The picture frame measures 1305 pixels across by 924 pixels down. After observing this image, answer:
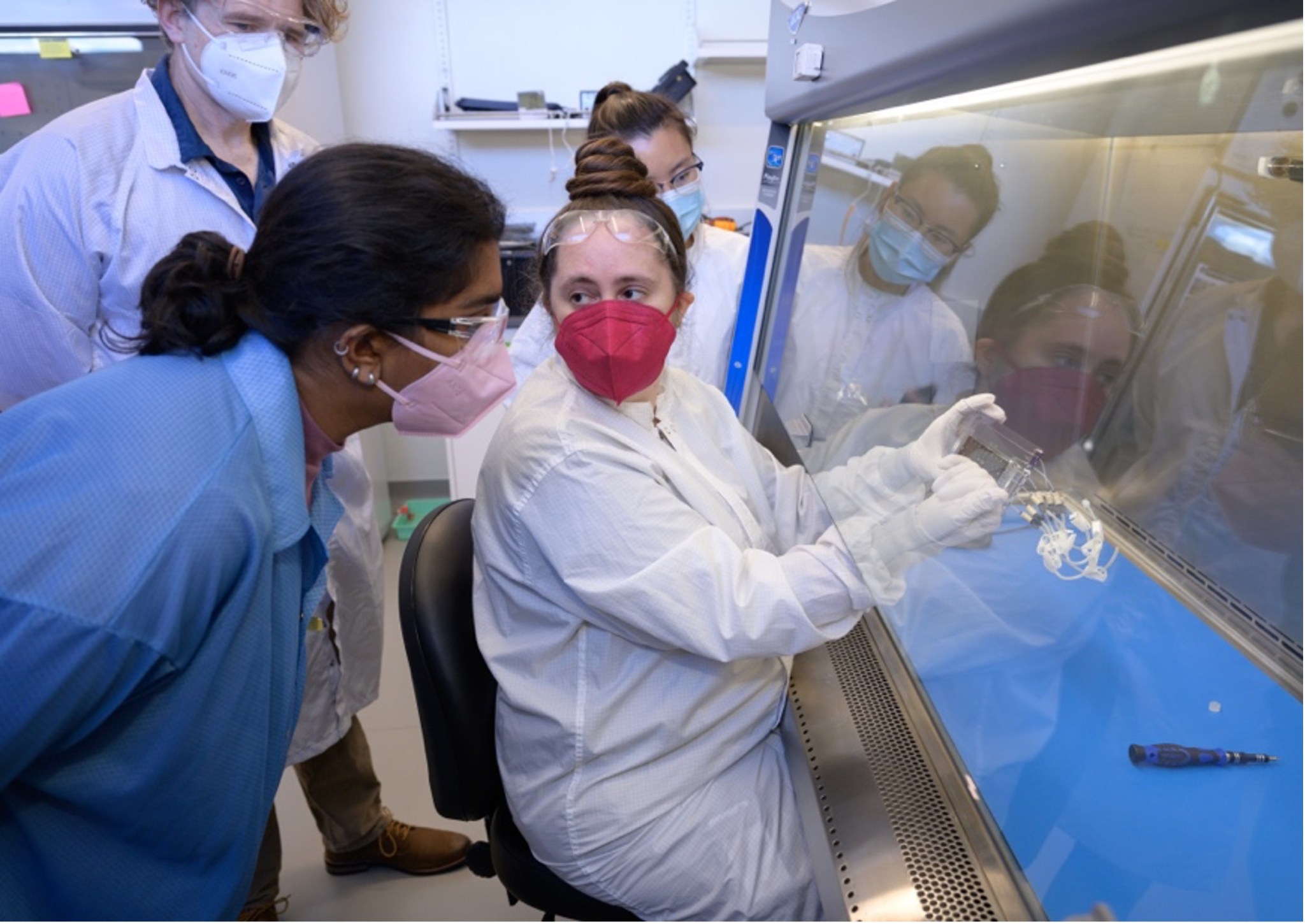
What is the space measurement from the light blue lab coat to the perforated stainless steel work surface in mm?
628

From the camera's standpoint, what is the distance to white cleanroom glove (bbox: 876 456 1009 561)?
0.82 metres

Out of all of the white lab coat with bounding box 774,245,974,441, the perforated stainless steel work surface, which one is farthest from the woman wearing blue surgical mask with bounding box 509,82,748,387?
the perforated stainless steel work surface

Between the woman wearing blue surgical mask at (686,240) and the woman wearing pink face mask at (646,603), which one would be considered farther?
the woman wearing blue surgical mask at (686,240)

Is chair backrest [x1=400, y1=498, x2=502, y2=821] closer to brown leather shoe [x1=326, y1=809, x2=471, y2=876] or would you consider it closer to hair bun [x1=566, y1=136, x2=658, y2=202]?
hair bun [x1=566, y1=136, x2=658, y2=202]

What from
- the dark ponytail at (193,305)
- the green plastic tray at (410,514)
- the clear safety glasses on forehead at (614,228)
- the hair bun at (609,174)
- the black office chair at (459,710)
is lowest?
the green plastic tray at (410,514)

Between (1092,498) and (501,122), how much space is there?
2828mm

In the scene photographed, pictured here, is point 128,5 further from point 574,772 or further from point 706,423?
point 574,772

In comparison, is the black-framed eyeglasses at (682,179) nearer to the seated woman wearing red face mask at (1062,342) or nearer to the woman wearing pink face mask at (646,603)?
the woman wearing pink face mask at (646,603)

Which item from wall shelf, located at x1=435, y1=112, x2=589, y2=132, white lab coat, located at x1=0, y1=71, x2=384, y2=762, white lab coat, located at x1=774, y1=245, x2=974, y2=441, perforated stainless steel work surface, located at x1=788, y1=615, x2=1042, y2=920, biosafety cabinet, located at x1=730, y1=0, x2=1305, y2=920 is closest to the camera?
biosafety cabinet, located at x1=730, y1=0, x2=1305, y2=920

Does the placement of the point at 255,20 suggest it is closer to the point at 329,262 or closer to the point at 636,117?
the point at 636,117

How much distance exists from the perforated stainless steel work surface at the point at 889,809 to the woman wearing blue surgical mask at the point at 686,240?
0.87 meters

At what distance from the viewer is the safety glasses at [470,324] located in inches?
38.4

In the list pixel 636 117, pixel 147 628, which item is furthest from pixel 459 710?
pixel 636 117

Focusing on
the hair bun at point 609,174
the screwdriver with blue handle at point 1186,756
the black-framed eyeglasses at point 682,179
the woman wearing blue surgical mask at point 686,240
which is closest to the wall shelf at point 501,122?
the woman wearing blue surgical mask at point 686,240
